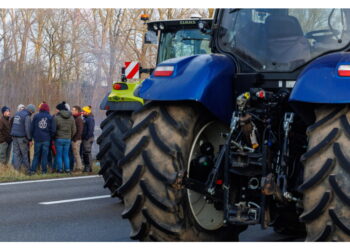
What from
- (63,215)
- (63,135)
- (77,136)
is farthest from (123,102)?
(77,136)

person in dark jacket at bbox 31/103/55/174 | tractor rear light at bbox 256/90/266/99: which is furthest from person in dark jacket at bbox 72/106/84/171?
tractor rear light at bbox 256/90/266/99

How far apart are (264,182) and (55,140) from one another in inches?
453

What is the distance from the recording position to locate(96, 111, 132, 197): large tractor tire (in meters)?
10.5

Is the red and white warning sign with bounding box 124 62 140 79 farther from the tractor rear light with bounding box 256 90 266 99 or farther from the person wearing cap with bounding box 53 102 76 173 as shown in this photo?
the tractor rear light with bounding box 256 90 266 99

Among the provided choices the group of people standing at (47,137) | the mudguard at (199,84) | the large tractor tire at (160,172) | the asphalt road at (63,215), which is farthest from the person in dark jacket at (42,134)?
the large tractor tire at (160,172)

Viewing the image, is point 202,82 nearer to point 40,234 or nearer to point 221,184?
point 221,184

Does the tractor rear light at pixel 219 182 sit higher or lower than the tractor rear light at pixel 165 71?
lower

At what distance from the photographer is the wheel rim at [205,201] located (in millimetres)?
6035

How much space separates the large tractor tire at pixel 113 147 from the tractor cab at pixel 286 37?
430 centimetres

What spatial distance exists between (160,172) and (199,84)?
0.77m

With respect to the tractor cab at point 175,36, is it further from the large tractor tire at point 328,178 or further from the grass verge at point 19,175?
the large tractor tire at point 328,178

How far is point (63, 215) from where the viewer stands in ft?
32.8

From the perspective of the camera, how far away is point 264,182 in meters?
5.50

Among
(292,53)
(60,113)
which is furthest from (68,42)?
(292,53)
